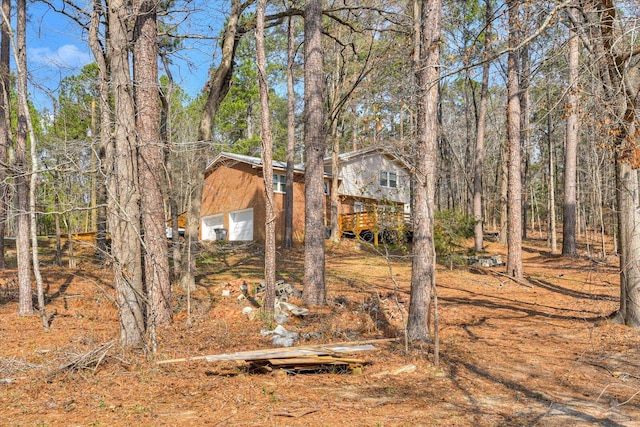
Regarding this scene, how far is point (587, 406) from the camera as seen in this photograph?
194 inches

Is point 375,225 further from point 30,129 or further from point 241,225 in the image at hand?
point 30,129

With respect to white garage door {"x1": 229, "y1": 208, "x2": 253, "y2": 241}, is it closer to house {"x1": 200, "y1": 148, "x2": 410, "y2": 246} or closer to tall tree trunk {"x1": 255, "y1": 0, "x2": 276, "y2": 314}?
house {"x1": 200, "y1": 148, "x2": 410, "y2": 246}

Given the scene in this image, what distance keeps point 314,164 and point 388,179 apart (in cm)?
1817

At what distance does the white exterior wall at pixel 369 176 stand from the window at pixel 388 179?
7.5 inches

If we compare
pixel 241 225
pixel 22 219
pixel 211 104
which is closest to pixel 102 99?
pixel 22 219

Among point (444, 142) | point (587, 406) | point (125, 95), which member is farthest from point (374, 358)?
A: point (444, 142)

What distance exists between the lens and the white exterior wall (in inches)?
1006

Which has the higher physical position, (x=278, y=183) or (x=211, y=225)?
(x=278, y=183)

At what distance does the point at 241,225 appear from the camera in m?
24.3

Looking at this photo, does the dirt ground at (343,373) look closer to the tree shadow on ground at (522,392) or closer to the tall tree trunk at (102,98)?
the tree shadow on ground at (522,392)

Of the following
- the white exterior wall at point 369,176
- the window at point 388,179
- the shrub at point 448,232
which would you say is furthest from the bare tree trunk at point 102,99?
the window at point 388,179

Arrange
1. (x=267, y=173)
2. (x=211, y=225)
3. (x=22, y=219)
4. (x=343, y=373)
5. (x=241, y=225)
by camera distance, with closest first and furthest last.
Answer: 1. (x=343, y=373)
2. (x=267, y=173)
3. (x=22, y=219)
4. (x=241, y=225)
5. (x=211, y=225)

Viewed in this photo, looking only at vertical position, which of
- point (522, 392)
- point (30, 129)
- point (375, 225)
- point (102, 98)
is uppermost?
point (102, 98)

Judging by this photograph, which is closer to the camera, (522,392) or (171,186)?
(522,392)
